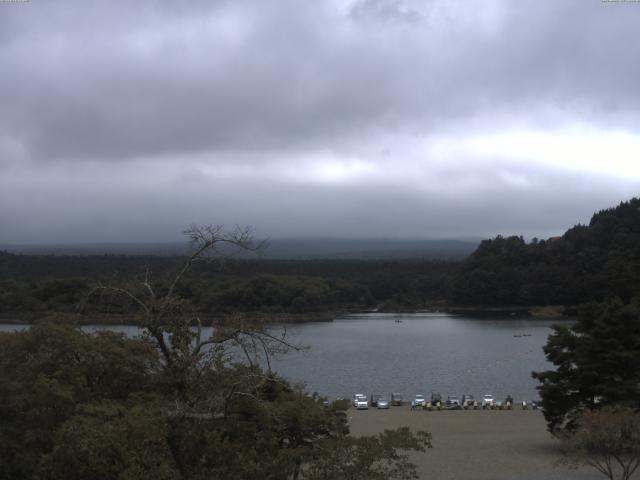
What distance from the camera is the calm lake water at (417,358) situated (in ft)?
115

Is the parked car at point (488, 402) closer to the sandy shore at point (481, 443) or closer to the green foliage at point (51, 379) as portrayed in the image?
the sandy shore at point (481, 443)

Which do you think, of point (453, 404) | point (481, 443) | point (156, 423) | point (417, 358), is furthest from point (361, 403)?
point (156, 423)

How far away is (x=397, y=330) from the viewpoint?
201ft

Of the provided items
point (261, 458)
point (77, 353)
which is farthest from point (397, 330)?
point (261, 458)

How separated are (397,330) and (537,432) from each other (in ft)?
129

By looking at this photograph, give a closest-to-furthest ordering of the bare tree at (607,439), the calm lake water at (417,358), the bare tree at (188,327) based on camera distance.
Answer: the bare tree at (188,327) → the bare tree at (607,439) → the calm lake water at (417,358)

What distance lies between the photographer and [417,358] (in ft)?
148

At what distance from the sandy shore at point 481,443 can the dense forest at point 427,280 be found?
3589cm

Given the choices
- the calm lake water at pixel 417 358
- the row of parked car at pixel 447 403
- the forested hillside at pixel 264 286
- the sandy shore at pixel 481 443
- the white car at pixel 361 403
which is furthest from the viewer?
the forested hillside at pixel 264 286

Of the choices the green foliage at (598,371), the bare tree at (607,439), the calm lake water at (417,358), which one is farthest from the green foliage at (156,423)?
the calm lake water at (417,358)

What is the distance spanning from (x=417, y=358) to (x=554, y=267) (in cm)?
3701

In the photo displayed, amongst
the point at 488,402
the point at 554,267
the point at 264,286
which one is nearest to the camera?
the point at 488,402

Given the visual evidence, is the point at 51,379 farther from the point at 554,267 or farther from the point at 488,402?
the point at 554,267

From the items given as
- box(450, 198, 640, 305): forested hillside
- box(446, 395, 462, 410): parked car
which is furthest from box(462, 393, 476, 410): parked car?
box(450, 198, 640, 305): forested hillside
